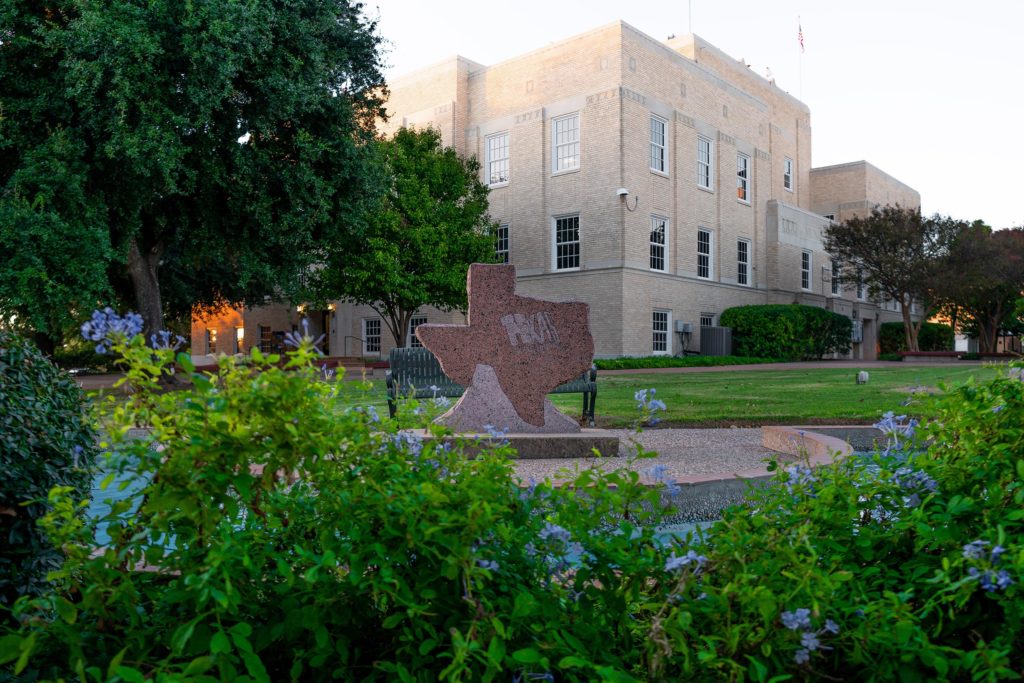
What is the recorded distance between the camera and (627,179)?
89.8 feet

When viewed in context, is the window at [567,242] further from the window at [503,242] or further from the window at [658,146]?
the window at [658,146]

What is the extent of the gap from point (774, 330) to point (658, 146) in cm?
881

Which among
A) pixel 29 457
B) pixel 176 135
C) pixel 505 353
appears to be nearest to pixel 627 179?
pixel 176 135

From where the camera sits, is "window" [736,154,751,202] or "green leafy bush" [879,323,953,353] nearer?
"window" [736,154,751,202]

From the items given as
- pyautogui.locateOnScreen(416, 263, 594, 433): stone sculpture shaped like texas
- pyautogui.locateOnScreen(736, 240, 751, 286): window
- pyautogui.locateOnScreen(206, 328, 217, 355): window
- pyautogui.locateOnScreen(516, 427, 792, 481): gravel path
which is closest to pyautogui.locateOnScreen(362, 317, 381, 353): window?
pyautogui.locateOnScreen(206, 328, 217, 355): window

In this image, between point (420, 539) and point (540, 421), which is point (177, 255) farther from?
point (420, 539)

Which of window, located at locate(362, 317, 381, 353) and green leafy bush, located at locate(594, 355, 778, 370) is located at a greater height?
window, located at locate(362, 317, 381, 353)

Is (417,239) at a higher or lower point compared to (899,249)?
lower

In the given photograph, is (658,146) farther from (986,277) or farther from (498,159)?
(986,277)

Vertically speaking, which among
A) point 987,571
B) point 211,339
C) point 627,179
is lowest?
point 987,571

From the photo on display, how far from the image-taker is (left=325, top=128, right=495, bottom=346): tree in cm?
2588

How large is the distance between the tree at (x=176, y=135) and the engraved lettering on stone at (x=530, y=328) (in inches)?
408

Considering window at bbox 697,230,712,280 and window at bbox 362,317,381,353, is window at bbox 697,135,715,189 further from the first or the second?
window at bbox 362,317,381,353

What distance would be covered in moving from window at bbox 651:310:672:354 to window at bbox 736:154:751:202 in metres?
8.00
